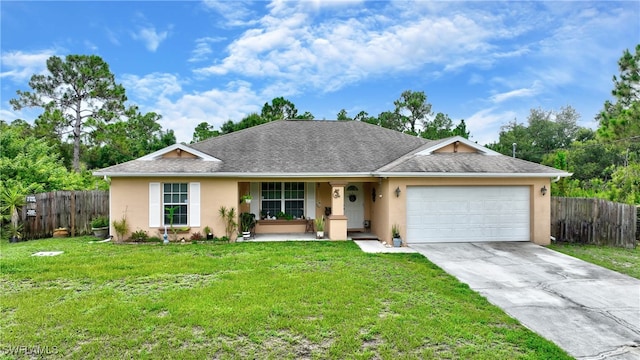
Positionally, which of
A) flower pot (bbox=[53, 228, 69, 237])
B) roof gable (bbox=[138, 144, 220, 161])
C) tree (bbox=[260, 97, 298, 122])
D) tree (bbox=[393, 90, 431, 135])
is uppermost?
tree (bbox=[393, 90, 431, 135])

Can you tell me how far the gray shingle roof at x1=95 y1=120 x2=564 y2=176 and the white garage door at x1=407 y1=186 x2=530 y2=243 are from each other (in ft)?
2.81

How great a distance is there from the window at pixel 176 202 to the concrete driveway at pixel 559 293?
8417 mm

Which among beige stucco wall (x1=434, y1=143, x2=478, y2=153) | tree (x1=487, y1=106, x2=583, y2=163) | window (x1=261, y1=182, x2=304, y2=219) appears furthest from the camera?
tree (x1=487, y1=106, x2=583, y2=163)

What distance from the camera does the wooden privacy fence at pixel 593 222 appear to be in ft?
37.4

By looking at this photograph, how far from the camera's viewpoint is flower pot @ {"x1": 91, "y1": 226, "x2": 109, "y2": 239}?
12328mm

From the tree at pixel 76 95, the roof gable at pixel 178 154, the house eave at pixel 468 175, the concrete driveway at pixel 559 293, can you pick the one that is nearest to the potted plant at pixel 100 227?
the roof gable at pixel 178 154

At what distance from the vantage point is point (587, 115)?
4416 centimetres

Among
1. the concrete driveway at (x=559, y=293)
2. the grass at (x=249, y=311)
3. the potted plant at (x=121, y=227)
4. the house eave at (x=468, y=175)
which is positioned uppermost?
the house eave at (x=468, y=175)

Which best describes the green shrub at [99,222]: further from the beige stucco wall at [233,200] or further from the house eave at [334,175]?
the house eave at [334,175]

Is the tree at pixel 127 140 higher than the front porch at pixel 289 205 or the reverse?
higher

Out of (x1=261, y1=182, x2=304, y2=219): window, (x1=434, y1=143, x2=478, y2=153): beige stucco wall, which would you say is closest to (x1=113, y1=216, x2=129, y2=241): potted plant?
(x1=261, y1=182, x2=304, y2=219): window

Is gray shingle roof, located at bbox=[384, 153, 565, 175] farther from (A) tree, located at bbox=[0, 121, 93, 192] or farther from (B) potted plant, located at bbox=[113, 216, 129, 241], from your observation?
(A) tree, located at bbox=[0, 121, 93, 192]

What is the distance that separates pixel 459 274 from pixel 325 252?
387 centimetres

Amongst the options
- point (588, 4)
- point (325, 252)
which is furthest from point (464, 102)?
point (325, 252)
